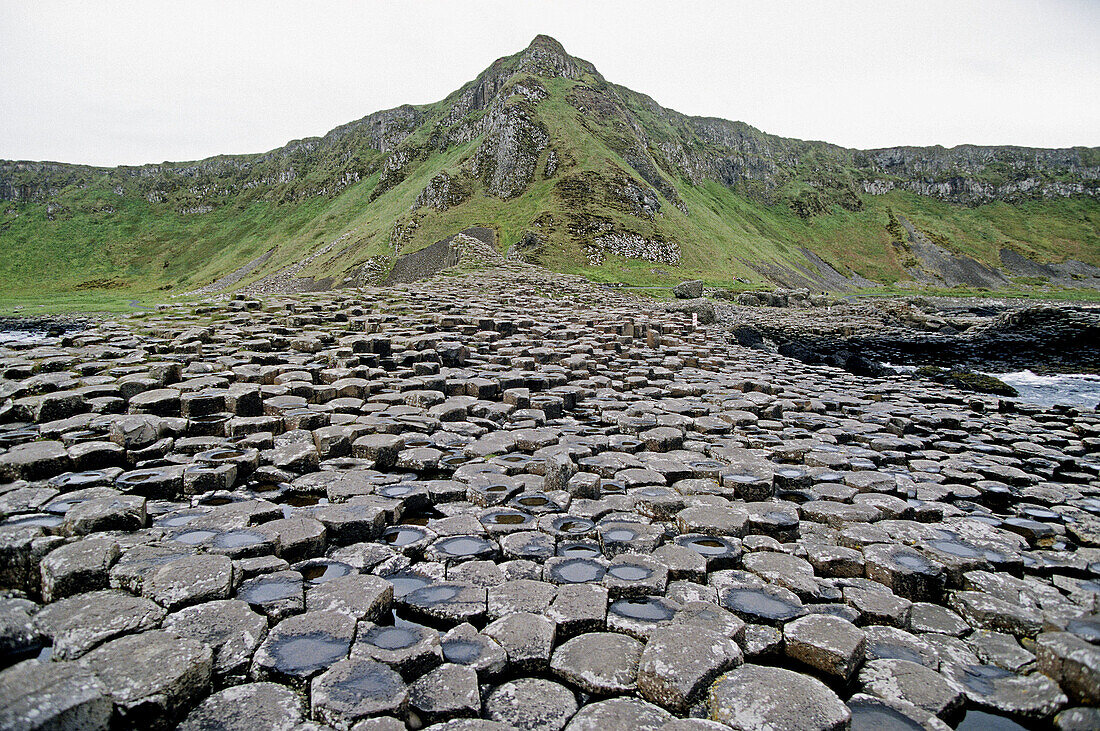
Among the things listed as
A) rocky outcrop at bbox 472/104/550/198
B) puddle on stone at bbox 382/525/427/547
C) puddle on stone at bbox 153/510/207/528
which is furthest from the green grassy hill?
puddle on stone at bbox 153/510/207/528

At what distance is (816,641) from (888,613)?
0.99 meters

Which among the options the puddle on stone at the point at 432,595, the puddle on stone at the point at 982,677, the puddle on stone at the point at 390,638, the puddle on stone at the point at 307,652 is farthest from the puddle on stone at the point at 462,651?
the puddle on stone at the point at 982,677

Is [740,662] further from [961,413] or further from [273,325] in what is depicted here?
[273,325]

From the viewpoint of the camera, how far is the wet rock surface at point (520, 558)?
11.2 feet

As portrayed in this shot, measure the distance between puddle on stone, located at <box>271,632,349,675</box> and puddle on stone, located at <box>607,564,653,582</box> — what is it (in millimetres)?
2276

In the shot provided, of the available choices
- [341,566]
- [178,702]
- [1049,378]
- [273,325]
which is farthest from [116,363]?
[1049,378]

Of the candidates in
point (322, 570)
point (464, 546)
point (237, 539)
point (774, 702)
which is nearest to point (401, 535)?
point (464, 546)

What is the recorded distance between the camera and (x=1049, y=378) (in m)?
23.1

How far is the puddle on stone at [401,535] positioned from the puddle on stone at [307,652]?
171 centimetres

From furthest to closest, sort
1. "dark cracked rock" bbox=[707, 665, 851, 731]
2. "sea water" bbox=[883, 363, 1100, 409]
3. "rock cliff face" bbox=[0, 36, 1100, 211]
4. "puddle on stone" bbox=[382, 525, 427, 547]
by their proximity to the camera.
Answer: "rock cliff face" bbox=[0, 36, 1100, 211] < "sea water" bbox=[883, 363, 1100, 409] < "puddle on stone" bbox=[382, 525, 427, 547] < "dark cracked rock" bbox=[707, 665, 851, 731]

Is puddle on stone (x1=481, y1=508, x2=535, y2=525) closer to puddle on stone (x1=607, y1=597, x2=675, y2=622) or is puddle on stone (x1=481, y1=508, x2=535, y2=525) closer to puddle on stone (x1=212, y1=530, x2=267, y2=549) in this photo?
puddle on stone (x1=607, y1=597, x2=675, y2=622)

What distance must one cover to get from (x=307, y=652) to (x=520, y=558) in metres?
2.06

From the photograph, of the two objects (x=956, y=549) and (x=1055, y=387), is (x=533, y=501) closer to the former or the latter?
(x=956, y=549)

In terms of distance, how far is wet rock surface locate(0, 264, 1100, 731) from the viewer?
3.43 metres
